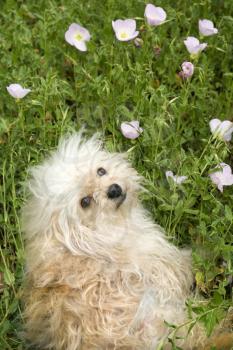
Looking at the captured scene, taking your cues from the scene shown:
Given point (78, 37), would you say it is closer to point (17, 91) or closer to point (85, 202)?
point (17, 91)

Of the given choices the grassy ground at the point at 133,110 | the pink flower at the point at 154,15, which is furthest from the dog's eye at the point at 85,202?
the pink flower at the point at 154,15

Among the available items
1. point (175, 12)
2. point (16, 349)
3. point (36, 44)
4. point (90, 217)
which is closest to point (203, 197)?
point (90, 217)

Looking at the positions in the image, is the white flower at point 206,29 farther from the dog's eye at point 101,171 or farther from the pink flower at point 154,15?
the dog's eye at point 101,171

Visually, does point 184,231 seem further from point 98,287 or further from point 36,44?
point 36,44

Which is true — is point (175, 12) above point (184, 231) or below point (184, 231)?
above

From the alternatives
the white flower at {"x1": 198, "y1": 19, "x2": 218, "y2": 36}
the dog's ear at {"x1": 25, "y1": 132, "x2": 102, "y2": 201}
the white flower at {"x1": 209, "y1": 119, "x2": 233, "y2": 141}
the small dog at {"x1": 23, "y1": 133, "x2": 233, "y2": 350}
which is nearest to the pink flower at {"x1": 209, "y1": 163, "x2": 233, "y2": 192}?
the white flower at {"x1": 209, "y1": 119, "x2": 233, "y2": 141}

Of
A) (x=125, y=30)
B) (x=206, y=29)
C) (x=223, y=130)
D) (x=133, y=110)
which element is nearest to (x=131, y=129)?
(x=133, y=110)
